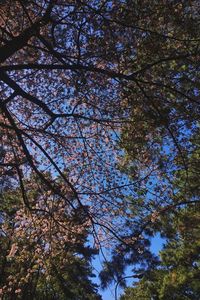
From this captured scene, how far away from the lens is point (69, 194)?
10609 mm

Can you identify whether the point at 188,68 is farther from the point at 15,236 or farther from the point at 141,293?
the point at 141,293

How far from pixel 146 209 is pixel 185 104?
281 centimetres

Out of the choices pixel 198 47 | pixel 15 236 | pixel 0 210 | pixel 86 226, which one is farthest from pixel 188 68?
pixel 0 210

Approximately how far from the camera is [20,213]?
35.1 feet

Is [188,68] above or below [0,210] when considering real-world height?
below

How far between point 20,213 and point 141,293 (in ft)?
69.0

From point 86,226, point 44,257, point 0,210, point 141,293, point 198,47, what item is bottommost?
point 44,257


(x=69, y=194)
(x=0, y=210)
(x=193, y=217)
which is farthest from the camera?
(x=0, y=210)

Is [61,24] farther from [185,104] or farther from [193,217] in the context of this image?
[193,217]

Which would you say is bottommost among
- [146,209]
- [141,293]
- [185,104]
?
[146,209]

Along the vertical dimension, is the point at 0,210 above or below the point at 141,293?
below

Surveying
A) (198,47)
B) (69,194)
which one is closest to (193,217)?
(69,194)

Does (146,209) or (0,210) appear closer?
(146,209)

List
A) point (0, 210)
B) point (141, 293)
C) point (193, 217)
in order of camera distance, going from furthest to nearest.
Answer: point (141, 293), point (0, 210), point (193, 217)
